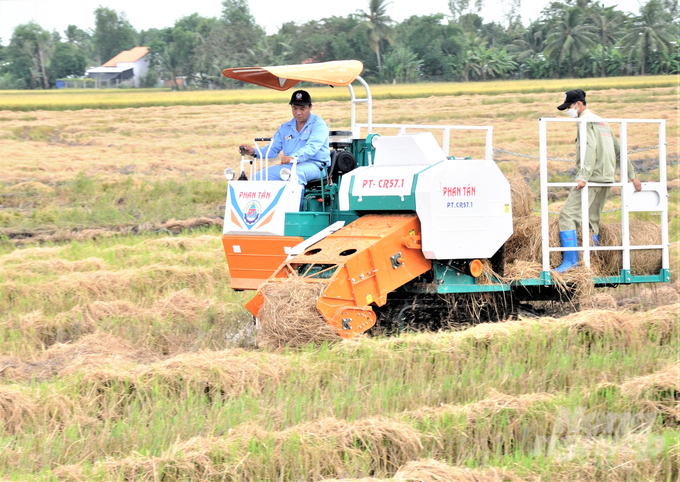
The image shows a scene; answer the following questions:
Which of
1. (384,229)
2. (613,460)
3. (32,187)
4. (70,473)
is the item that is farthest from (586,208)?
(32,187)

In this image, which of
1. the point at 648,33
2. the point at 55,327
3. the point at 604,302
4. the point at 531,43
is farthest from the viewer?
the point at 531,43

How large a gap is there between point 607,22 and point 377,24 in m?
15.0

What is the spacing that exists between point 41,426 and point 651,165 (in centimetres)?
1961

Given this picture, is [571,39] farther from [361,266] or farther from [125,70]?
[361,266]

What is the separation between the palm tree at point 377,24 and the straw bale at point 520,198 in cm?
4545

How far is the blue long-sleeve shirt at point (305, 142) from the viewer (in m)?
7.64

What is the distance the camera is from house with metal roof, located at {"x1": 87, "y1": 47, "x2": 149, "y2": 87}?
6184 centimetres

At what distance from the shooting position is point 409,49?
172 ft

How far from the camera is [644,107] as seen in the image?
3347 cm

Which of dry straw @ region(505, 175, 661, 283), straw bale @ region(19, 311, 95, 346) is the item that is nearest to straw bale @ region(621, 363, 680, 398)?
dry straw @ region(505, 175, 661, 283)

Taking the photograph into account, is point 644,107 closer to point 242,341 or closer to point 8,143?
point 8,143

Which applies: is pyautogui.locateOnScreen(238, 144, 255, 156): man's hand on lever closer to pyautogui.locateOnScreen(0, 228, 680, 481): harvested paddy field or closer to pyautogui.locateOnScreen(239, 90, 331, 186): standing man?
pyautogui.locateOnScreen(239, 90, 331, 186): standing man

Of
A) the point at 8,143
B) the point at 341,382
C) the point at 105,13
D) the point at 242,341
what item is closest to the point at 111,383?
the point at 341,382

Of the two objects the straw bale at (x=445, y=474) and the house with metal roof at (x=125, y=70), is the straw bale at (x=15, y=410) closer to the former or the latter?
the straw bale at (x=445, y=474)
